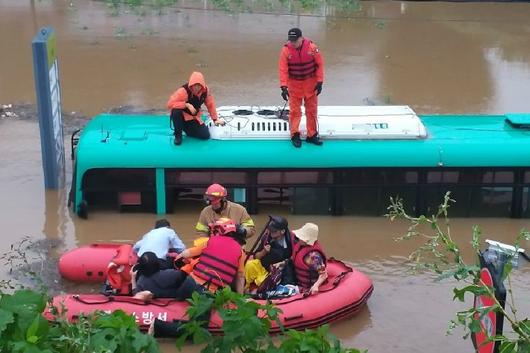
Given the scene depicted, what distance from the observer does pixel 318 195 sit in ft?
35.7

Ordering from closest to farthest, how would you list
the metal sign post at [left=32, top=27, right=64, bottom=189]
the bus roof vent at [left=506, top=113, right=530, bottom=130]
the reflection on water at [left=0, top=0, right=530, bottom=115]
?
the metal sign post at [left=32, top=27, right=64, bottom=189], the bus roof vent at [left=506, top=113, right=530, bottom=130], the reflection on water at [left=0, top=0, right=530, bottom=115]

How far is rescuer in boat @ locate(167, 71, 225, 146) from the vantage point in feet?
34.9

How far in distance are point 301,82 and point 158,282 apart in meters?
3.78

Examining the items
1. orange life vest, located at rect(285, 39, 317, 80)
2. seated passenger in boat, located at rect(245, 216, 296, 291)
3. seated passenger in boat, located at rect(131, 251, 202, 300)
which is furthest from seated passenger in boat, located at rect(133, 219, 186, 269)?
orange life vest, located at rect(285, 39, 317, 80)

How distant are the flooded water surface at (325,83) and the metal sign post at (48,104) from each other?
0.33 m

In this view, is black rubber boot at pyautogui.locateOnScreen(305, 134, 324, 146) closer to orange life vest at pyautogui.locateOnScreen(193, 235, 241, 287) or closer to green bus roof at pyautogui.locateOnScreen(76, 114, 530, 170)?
green bus roof at pyautogui.locateOnScreen(76, 114, 530, 170)

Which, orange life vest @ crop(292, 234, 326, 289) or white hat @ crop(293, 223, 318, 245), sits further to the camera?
orange life vest @ crop(292, 234, 326, 289)

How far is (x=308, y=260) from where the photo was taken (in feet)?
27.3

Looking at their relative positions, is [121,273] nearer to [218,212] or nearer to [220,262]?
[220,262]

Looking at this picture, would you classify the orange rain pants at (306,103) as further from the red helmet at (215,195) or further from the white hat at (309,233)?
the white hat at (309,233)

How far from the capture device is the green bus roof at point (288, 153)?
412 inches

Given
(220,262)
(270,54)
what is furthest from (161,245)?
(270,54)

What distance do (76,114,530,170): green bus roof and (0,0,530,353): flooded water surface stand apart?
77 centimetres

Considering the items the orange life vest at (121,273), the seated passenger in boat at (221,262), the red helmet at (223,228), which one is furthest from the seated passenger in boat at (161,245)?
the red helmet at (223,228)
